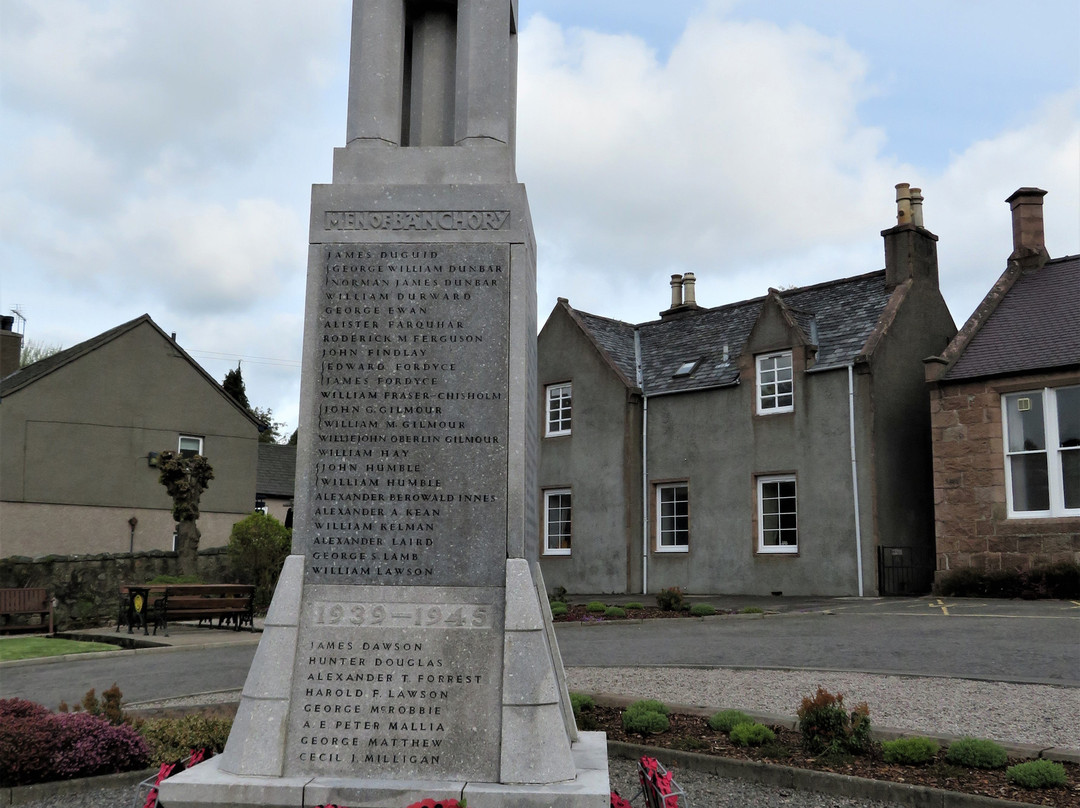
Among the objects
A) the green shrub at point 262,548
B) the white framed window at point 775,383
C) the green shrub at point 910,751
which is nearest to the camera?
the green shrub at point 910,751

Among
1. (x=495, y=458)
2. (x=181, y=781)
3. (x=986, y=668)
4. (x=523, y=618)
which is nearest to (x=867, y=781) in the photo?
(x=523, y=618)

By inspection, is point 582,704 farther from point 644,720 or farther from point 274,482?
point 274,482

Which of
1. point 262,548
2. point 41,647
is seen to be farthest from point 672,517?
point 41,647

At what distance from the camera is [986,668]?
10852 millimetres

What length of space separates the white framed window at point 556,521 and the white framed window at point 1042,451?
38.9ft

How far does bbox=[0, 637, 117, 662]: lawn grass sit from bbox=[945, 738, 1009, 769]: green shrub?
1320 cm

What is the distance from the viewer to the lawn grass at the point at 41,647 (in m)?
15.2

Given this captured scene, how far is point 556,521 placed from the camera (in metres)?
28.2

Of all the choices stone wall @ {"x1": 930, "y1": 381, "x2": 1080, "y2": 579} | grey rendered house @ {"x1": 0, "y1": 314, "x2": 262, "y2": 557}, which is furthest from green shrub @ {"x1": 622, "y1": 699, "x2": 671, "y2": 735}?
grey rendered house @ {"x1": 0, "y1": 314, "x2": 262, "y2": 557}

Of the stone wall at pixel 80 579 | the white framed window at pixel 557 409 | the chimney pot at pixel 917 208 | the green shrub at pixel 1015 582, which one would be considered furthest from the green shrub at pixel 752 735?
the white framed window at pixel 557 409

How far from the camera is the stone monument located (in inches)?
199

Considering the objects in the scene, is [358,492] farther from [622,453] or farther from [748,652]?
[622,453]

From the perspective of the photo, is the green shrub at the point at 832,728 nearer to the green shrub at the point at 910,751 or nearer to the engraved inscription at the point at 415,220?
the green shrub at the point at 910,751

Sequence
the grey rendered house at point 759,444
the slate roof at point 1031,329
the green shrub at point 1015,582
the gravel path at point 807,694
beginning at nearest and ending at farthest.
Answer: the gravel path at point 807,694, the green shrub at point 1015,582, the slate roof at point 1031,329, the grey rendered house at point 759,444
